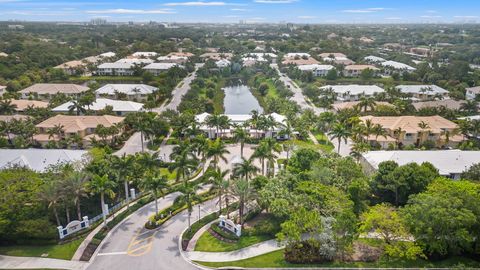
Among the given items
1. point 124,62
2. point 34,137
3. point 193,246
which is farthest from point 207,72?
point 193,246

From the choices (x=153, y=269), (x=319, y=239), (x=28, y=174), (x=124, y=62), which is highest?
(x=124, y=62)

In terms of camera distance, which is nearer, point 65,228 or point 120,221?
point 65,228

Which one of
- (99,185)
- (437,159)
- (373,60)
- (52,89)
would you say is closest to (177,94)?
(52,89)

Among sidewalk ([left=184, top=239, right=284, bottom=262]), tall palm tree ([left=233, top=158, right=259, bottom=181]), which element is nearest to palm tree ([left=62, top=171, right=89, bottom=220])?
sidewalk ([left=184, top=239, right=284, bottom=262])

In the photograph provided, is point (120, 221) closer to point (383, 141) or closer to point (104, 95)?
point (383, 141)

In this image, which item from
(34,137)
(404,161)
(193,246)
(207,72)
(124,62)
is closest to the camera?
(193,246)
